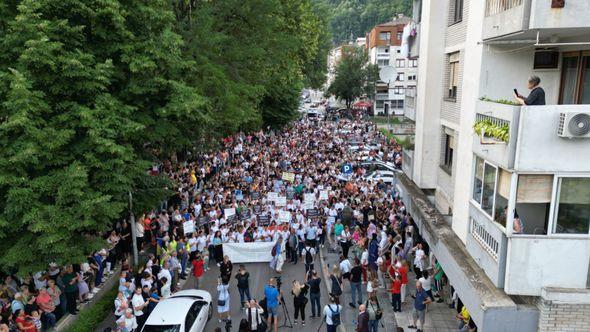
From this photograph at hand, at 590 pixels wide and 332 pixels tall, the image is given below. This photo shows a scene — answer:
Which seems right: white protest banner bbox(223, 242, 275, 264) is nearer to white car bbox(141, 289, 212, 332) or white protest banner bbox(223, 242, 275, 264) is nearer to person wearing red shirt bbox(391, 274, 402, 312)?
white car bbox(141, 289, 212, 332)

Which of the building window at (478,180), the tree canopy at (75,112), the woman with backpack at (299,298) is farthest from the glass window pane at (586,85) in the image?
the tree canopy at (75,112)

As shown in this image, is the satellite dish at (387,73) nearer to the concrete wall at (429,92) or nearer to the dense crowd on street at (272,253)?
the dense crowd on street at (272,253)

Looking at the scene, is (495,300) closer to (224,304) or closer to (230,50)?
(224,304)

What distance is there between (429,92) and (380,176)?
12721 millimetres

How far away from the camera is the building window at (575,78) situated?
402 inches

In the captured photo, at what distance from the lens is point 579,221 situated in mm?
8609

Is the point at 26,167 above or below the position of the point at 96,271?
above

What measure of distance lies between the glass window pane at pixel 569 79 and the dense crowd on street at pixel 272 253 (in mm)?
5605

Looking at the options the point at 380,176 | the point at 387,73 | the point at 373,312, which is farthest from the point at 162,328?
the point at 387,73

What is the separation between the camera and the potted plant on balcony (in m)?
9.10

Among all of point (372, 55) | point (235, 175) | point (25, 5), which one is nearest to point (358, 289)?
point (25, 5)

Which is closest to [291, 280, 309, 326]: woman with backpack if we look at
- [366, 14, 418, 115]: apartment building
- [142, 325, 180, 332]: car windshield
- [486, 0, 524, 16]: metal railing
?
[142, 325, 180, 332]: car windshield

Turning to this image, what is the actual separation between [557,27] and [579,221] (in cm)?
Result: 354

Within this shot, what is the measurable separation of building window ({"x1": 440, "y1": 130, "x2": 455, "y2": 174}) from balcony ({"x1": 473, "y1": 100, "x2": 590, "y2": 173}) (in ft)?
24.4
